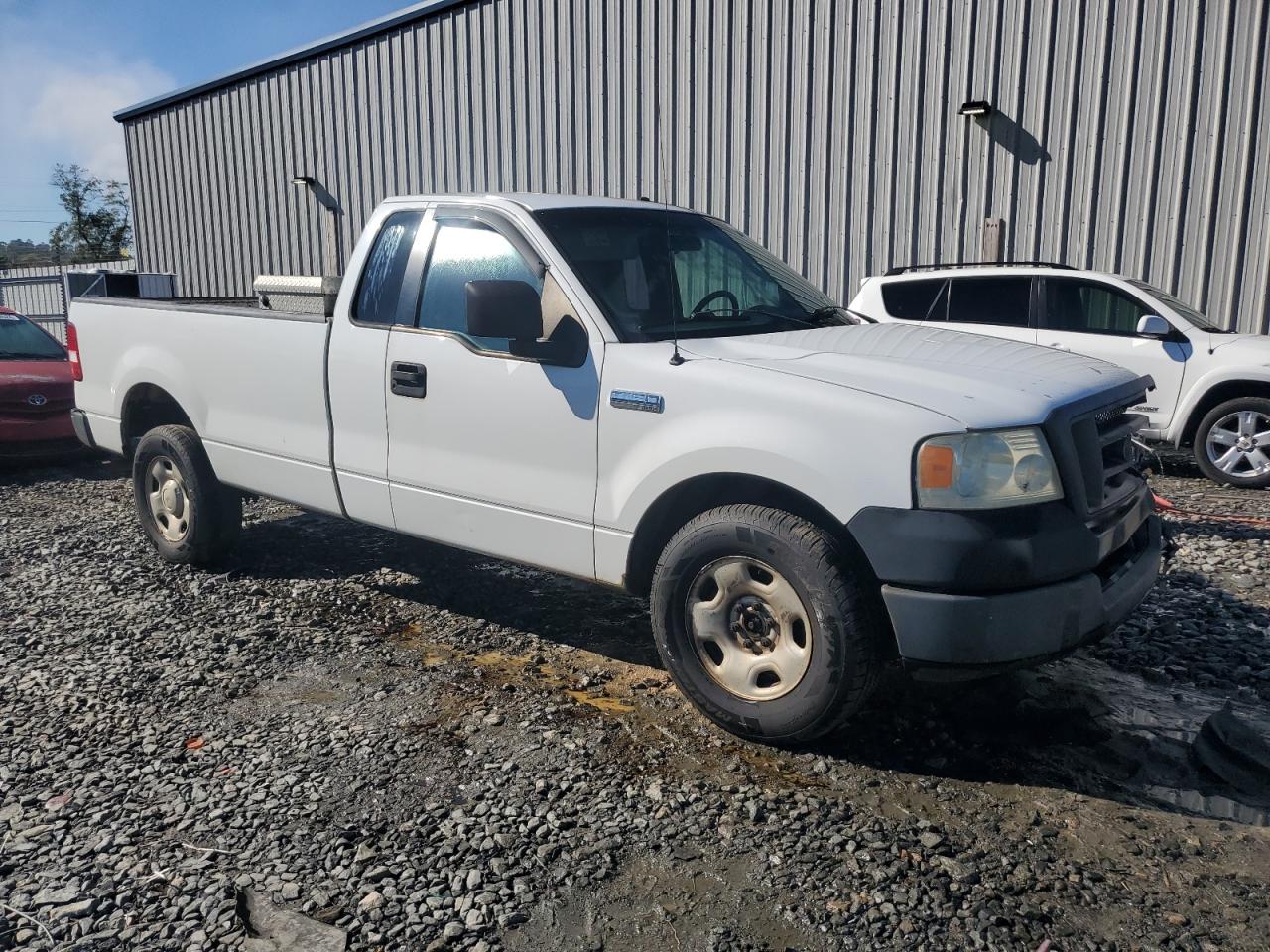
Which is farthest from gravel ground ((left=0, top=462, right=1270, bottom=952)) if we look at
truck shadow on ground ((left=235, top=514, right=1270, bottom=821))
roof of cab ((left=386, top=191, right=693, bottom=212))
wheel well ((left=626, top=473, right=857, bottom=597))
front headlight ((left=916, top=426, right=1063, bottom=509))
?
roof of cab ((left=386, top=191, right=693, bottom=212))

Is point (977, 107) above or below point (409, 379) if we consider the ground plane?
above

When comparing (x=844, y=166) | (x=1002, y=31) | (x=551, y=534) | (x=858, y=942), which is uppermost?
(x=1002, y=31)

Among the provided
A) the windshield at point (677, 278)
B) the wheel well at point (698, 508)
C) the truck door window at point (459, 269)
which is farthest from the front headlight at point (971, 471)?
the truck door window at point (459, 269)

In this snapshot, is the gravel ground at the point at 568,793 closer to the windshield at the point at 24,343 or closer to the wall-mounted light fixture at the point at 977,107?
the windshield at the point at 24,343

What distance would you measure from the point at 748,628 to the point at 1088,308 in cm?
644

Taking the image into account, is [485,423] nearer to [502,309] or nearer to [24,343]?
[502,309]

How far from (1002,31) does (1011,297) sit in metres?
3.24

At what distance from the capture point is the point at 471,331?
149 inches

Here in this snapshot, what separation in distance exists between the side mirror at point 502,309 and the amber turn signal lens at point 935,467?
1541 millimetres

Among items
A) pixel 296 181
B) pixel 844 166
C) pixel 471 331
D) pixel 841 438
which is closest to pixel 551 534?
pixel 471 331

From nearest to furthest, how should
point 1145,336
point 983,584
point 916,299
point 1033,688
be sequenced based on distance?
point 983,584, point 1033,688, point 1145,336, point 916,299

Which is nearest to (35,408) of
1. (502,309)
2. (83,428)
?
(83,428)

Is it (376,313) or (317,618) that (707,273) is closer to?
(376,313)

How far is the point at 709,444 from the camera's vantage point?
3.44m
